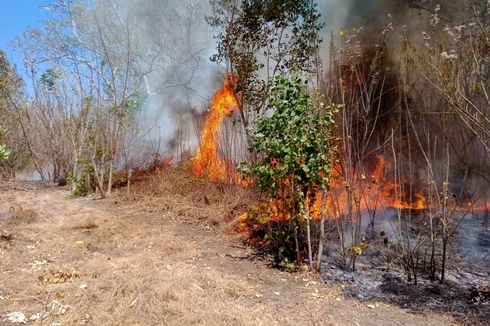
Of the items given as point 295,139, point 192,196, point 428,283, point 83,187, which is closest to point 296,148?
point 295,139

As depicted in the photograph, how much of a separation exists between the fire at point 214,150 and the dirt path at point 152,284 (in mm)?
3004

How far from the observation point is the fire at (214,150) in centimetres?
980

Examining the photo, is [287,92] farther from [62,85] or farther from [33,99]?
[33,99]

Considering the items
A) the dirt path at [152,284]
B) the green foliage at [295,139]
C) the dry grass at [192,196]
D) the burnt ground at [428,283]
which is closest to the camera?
the dirt path at [152,284]

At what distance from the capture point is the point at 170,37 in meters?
22.1

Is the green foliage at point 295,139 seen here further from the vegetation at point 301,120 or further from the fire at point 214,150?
the fire at point 214,150

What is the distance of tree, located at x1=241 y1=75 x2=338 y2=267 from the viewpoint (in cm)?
493

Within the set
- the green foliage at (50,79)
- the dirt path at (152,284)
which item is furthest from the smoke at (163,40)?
the dirt path at (152,284)

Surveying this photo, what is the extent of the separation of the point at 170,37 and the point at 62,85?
9.42 metres

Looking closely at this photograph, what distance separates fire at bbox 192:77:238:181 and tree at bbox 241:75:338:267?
163 inches

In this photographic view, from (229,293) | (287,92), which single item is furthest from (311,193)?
(229,293)

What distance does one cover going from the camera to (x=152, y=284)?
399cm

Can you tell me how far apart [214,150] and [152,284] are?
6.85 meters

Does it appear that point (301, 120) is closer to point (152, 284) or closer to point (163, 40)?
point (152, 284)
